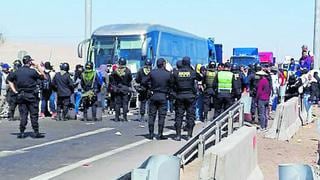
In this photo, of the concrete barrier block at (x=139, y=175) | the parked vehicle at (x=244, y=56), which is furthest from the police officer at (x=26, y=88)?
the parked vehicle at (x=244, y=56)

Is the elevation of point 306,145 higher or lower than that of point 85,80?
lower

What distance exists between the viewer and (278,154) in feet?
46.8

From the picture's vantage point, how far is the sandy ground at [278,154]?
11.3 meters

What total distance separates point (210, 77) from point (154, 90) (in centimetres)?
362

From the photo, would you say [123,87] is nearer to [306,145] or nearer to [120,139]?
[120,139]

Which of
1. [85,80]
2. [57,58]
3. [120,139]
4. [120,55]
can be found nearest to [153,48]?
[120,55]

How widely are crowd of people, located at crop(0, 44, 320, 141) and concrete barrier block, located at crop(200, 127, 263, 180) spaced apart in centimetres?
399

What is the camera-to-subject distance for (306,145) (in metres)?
16.6

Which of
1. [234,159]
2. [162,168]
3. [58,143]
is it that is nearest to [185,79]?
[58,143]

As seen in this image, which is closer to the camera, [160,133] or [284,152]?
[284,152]

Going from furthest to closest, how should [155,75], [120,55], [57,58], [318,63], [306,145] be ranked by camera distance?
[57,58], [120,55], [318,63], [306,145], [155,75]

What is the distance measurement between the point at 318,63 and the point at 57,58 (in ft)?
294

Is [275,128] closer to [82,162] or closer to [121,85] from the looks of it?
[121,85]

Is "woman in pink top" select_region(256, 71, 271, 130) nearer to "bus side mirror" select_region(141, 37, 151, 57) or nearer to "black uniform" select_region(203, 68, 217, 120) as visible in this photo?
"black uniform" select_region(203, 68, 217, 120)
